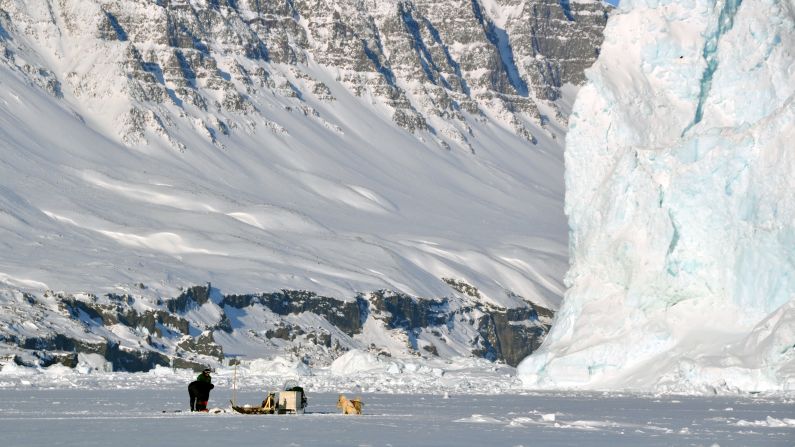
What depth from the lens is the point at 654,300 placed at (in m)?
109

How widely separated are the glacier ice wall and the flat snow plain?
10414 millimetres

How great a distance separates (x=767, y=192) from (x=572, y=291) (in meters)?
18.6

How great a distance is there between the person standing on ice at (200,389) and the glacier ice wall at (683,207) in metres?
34.0

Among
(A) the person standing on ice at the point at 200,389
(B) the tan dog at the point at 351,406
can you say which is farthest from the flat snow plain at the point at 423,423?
(A) the person standing on ice at the point at 200,389

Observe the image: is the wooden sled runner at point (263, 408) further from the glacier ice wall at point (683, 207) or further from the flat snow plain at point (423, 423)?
the glacier ice wall at point (683, 207)

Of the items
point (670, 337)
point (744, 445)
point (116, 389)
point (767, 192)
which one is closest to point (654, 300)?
point (670, 337)

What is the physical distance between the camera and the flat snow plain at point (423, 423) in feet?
197

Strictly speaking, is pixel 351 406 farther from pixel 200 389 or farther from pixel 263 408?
pixel 200 389

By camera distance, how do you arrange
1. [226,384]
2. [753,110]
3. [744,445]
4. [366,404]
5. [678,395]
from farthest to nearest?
[226,384] → [753,110] → [678,395] → [366,404] → [744,445]

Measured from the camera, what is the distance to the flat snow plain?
60031 millimetres

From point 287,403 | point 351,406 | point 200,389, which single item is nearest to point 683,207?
point 351,406

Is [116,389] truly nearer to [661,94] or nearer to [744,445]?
[661,94]

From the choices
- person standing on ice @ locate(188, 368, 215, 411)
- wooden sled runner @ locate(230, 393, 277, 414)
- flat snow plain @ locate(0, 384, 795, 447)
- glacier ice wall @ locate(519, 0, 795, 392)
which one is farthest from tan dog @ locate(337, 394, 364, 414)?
glacier ice wall @ locate(519, 0, 795, 392)

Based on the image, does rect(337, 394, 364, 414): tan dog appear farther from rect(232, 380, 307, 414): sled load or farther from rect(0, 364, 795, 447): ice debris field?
rect(232, 380, 307, 414): sled load
